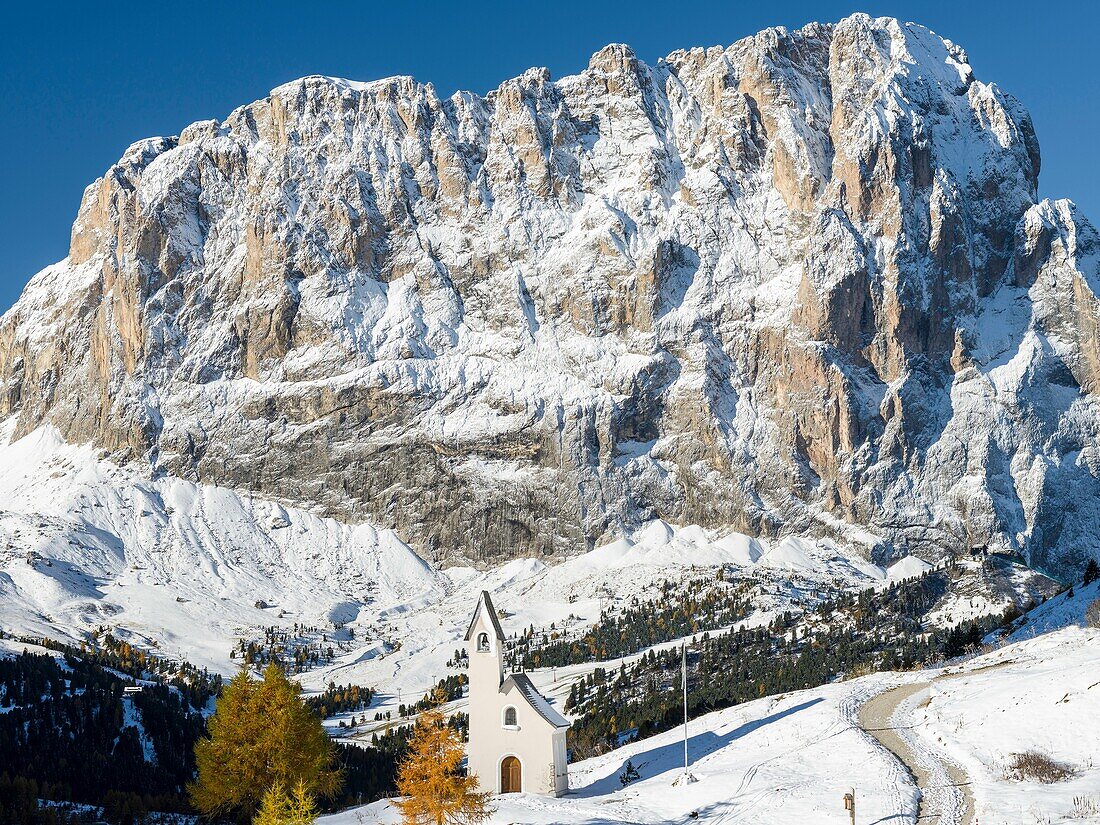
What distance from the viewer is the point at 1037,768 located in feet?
169

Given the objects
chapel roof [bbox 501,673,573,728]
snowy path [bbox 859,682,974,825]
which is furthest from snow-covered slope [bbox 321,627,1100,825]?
chapel roof [bbox 501,673,573,728]

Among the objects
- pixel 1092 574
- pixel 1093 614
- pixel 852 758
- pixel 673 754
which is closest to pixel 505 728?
pixel 673 754

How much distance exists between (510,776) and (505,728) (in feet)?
10.4

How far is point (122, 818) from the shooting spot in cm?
8475

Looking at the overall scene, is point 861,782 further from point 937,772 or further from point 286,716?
point 286,716

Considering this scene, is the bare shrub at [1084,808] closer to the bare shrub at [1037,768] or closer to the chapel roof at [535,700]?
the bare shrub at [1037,768]

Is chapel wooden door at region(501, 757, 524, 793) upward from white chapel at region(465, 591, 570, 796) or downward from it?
downward

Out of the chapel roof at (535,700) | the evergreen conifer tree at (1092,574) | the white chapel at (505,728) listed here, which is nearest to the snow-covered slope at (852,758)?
the white chapel at (505,728)

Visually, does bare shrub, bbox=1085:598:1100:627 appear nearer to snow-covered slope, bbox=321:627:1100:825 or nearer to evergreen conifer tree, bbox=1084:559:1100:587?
snow-covered slope, bbox=321:627:1100:825

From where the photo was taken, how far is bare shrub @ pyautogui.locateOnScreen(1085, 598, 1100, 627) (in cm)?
8744

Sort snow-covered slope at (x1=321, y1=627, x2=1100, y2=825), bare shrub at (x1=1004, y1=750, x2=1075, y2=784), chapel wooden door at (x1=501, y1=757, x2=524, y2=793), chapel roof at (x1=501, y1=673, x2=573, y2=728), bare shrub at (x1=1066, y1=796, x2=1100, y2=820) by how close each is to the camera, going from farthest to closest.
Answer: chapel wooden door at (x1=501, y1=757, x2=524, y2=793), chapel roof at (x1=501, y1=673, x2=573, y2=728), snow-covered slope at (x1=321, y1=627, x2=1100, y2=825), bare shrub at (x1=1004, y1=750, x2=1075, y2=784), bare shrub at (x1=1066, y1=796, x2=1100, y2=820)

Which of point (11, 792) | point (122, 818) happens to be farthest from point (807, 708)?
point (11, 792)

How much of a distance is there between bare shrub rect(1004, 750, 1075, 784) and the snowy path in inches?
86.4

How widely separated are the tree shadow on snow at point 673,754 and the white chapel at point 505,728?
2563mm
